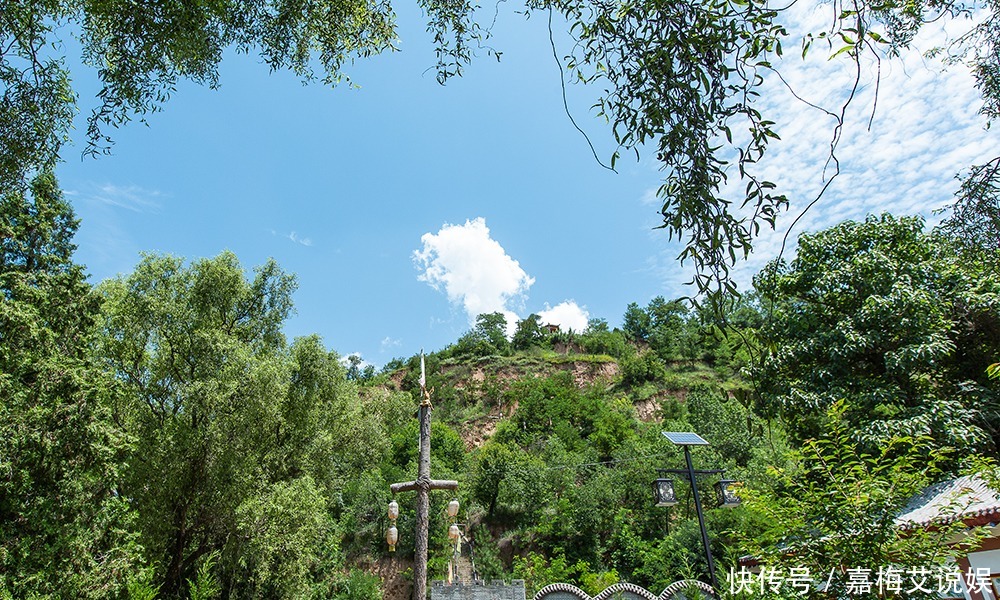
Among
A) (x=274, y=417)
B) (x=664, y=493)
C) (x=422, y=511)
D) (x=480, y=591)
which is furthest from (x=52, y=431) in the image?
(x=664, y=493)

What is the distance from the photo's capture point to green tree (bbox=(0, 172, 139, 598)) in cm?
759

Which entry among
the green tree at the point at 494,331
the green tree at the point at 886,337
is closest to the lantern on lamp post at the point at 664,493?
the green tree at the point at 886,337

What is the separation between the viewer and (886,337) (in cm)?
966

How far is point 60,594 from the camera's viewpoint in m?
7.50

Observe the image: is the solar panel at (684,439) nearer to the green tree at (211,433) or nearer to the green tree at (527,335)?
the green tree at (211,433)

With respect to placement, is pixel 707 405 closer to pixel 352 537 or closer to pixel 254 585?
pixel 352 537

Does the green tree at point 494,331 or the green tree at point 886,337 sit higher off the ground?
the green tree at point 494,331

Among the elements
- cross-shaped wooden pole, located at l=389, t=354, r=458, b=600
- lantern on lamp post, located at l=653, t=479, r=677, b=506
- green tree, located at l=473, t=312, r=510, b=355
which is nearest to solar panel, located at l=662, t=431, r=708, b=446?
Answer: lantern on lamp post, located at l=653, t=479, r=677, b=506

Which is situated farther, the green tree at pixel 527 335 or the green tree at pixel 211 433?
the green tree at pixel 527 335

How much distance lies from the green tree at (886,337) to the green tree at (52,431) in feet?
36.8

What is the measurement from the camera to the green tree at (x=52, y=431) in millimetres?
7590

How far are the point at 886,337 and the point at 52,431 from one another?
1423cm

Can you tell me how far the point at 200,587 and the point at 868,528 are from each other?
701 centimetres

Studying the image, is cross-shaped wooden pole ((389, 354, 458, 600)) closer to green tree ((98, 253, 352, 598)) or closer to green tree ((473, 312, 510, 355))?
green tree ((98, 253, 352, 598))
